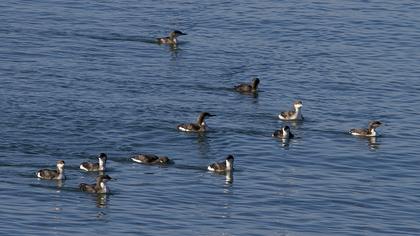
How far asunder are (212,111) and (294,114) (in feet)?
12.0

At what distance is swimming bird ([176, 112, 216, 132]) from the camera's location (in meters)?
56.4

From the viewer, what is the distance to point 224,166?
51.0m

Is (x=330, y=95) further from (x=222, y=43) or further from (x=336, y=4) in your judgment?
(x=336, y=4)

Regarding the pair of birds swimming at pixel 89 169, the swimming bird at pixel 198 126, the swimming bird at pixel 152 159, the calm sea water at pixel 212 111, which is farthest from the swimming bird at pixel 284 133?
the pair of birds swimming at pixel 89 169

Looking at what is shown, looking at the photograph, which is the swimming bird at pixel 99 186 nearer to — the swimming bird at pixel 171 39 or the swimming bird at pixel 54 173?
the swimming bird at pixel 54 173

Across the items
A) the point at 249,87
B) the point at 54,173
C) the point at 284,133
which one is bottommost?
the point at 54,173

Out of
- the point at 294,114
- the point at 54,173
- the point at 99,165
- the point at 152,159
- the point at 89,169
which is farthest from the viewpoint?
the point at 294,114

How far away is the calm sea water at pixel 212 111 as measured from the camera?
152ft

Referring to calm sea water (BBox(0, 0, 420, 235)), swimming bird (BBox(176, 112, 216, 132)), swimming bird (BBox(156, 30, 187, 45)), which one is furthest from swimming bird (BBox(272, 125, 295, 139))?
swimming bird (BBox(156, 30, 187, 45))

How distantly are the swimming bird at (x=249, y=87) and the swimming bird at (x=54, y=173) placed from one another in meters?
16.6

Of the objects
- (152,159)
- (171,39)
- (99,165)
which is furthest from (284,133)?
(171,39)

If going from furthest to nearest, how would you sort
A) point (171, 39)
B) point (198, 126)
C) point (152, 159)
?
point (171, 39) → point (198, 126) → point (152, 159)

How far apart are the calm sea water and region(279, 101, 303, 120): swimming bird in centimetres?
39

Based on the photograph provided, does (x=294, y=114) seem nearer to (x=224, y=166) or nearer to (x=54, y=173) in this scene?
(x=224, y=166)
